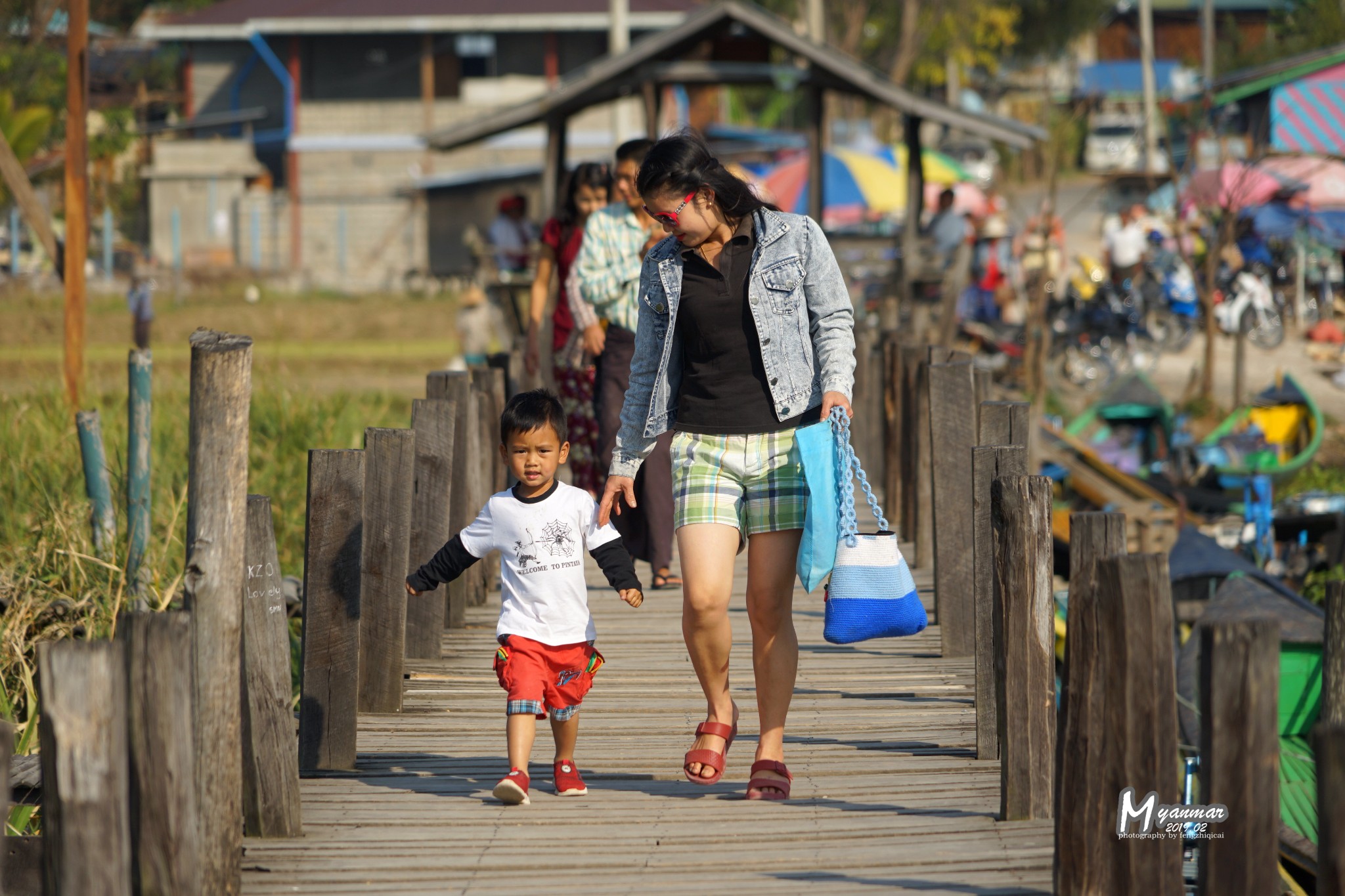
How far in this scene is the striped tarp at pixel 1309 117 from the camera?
27.5 m

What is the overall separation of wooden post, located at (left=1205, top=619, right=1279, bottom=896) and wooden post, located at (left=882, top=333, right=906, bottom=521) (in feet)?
17.8

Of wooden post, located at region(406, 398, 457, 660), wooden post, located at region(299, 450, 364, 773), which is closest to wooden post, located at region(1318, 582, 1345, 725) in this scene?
wooden post, located at region(299, 450, 364, 773)

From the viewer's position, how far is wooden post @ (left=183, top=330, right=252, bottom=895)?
3.56 metres

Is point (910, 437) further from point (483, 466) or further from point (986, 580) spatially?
point (986, 580)

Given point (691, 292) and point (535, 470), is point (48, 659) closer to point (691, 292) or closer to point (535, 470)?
point (535, 470)

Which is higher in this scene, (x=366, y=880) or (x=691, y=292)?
(x=691, y=292)

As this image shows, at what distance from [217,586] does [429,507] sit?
221cm

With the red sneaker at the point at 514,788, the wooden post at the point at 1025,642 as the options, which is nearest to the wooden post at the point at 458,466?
the red sneaker at the point at 514,788

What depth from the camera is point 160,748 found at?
10.6ft

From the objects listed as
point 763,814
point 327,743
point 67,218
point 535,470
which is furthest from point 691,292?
point 67,218

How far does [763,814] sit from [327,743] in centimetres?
134

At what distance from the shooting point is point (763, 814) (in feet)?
13.8

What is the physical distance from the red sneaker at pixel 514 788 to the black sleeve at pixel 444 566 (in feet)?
1.83

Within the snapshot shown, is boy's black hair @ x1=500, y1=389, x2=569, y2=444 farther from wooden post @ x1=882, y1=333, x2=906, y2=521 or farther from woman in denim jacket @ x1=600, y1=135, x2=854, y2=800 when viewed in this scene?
wooden post @ x1=882, y1=333, x2=906, y2=521
